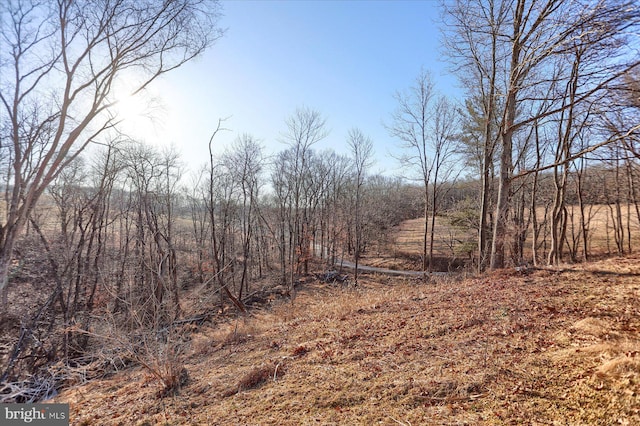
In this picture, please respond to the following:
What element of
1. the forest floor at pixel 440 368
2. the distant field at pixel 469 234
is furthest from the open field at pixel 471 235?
the forest floor at pixel 440 368

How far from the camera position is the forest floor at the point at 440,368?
300 centimetres

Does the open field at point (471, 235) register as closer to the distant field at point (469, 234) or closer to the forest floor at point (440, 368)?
the distant field at point (469, 234)

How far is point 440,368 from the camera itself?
3963 millimetres

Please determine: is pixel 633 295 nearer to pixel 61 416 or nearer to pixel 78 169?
pixel 61 416

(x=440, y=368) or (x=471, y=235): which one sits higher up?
(x=471, y=235)

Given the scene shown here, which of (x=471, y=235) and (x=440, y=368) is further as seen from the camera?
(x=471, y=235)

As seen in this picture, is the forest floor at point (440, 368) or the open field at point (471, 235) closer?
the forest floor at point (440, 368)

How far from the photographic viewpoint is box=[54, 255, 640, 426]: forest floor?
3.00m

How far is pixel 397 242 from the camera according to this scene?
32156 mm

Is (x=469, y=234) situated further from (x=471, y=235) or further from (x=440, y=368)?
(x=440, y=368)

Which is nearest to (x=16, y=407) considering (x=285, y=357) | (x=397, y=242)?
(x=285, y=357)

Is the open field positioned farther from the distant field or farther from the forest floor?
the forest floor

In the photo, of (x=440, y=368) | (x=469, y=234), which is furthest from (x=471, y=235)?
(x=440, y=368)

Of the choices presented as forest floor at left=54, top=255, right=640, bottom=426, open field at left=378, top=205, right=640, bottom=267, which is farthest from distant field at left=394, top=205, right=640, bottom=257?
forest floor at left=54, top=255, right=640, bottom=426
